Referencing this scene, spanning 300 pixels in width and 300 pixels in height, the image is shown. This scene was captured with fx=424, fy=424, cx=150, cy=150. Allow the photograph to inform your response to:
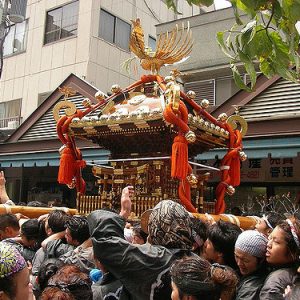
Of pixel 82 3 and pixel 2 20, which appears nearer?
pixel 2 20

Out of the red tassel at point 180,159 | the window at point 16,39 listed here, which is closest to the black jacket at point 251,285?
the red tassel at point 180,159

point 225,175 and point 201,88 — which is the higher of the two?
point 201,88

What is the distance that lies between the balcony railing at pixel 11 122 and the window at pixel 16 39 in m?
2.62

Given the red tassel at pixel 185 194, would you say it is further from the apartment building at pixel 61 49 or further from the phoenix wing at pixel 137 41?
the apartment building at pixel 61 49

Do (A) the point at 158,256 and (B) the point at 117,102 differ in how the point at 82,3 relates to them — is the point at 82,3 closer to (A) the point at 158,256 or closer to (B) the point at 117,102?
(B) the point at 117,102

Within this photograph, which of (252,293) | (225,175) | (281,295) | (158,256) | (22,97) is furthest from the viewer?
(22,97)

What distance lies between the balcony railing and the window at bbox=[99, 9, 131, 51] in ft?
13.8

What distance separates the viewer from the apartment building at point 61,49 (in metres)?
14.1

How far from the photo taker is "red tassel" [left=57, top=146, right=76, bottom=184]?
19.0 ft

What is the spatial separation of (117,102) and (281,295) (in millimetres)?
4190

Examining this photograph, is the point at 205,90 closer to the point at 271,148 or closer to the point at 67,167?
the point at 271,148

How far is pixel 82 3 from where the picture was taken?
1421 cm

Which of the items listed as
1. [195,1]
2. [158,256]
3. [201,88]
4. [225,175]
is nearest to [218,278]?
[158,256]

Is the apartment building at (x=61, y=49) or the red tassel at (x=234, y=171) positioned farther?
the apartment building at (x=61, y=49)
